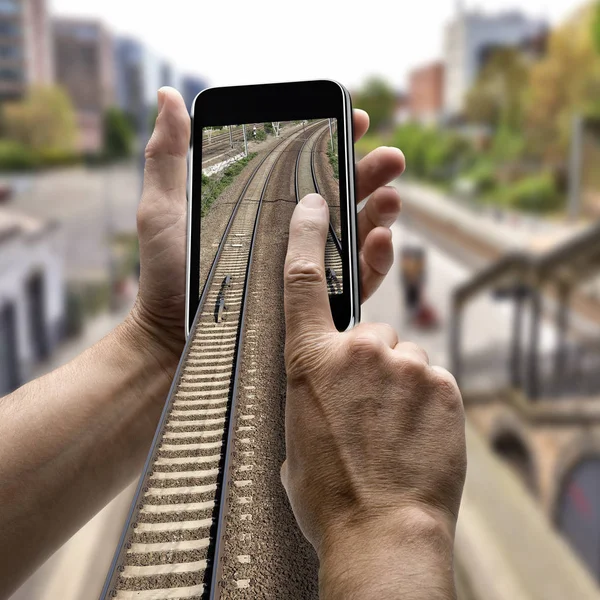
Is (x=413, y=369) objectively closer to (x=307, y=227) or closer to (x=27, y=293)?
(x=307, y=227)

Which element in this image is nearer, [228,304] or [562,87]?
[228,304]

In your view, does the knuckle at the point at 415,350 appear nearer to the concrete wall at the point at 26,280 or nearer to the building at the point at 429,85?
the concrete wall at the point at 26,280

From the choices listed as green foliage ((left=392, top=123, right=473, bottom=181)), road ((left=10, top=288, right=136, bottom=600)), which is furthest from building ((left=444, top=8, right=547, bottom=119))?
road ((left=10, top=288, right=136, bottom=600))

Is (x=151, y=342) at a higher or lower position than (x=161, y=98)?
lower

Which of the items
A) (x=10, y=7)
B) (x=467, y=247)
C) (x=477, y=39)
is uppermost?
(x=477, y=39)

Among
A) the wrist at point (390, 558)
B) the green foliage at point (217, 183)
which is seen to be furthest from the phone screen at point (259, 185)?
the wrist at point (390, 558)

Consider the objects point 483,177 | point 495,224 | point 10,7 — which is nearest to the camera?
point 10,7

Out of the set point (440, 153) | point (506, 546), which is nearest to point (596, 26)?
point (440, 153)

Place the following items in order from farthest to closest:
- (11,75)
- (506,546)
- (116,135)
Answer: (11,75), (116,135), (506,546)

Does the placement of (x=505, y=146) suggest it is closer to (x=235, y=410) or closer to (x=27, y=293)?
(x=27, y=293)
